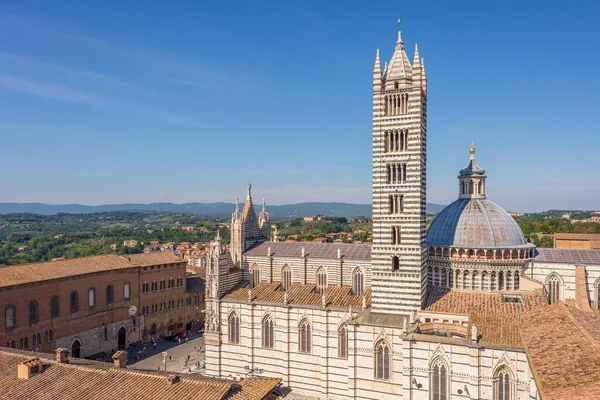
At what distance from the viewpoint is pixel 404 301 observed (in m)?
30.4

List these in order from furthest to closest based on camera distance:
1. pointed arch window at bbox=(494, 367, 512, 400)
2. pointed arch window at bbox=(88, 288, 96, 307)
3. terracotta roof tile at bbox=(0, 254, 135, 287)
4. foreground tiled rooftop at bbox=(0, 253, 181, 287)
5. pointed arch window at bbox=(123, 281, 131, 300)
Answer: pointed arch window at bbox=(123, 281, 131, 300), pointed arch window at bbox=(88, 288, 96, 307), foreground tiled rooftop at bbox=(0, 253, 181, 287), terracotta roof tile at bbox=(0, 254, 135, 287), pointed arch window at bbox=(494, 367, 512, 400)

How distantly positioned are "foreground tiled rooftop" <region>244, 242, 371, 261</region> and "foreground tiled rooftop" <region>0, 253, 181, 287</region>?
50.6 ft

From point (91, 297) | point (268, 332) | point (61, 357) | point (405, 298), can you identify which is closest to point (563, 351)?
point (405, 298)

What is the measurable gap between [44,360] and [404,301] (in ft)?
72.9

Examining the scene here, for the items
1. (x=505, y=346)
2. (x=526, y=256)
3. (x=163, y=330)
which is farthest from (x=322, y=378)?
(x=163, y=330)

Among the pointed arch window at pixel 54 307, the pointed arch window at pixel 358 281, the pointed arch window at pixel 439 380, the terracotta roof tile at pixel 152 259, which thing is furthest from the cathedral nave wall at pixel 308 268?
the pointed arch window at pixel 54 307

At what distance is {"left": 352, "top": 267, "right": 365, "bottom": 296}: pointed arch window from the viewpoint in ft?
121

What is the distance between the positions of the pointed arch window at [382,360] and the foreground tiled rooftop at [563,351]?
9.02m

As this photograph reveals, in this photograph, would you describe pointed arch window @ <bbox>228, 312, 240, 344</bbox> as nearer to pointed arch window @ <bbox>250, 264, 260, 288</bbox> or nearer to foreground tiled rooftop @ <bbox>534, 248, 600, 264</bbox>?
pointed arch window @ <bbox>250, 264, 260, 288</bbox>

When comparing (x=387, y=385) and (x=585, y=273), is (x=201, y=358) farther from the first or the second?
(x=585, y=273)

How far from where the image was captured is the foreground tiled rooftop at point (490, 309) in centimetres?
2456

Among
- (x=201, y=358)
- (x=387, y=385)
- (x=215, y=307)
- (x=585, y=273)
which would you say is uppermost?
(x=585, y=273)

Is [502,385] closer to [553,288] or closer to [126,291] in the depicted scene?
[553,288]

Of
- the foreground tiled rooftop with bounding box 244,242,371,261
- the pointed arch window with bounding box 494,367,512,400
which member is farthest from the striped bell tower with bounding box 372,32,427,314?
the pointed arch window with bounding box 494,367,512,400
